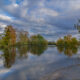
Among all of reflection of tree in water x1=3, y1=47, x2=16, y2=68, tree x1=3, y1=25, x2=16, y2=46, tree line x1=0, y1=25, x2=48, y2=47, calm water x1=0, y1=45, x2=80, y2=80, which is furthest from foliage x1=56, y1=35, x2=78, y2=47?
calm water x1=0, y1=45, x2=80, y2=80

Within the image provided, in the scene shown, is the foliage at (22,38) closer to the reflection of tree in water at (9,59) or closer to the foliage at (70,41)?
the foliage at (70,41)

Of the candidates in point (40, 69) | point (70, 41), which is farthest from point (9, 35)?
point (40, 69)

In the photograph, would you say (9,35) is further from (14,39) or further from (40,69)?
(40,69)

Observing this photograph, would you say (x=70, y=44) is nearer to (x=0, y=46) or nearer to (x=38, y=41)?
(x=38, y=41)

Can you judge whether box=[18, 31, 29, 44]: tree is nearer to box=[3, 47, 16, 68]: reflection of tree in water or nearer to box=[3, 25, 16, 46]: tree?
box=[3, 25, 16, 46]: tree

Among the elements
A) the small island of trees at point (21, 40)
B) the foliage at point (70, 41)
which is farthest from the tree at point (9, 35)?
the foliage at point (70, 41)

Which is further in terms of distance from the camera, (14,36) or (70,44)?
(70,44)

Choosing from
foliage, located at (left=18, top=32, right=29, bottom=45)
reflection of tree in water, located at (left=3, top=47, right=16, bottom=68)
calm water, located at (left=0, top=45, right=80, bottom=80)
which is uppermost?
foliage, located at (left=18, top=32, right=29, bottom=45)

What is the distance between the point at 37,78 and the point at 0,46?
27239 millimetres

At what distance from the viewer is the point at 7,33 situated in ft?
114

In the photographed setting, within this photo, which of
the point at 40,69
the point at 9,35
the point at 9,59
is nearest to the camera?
the point at 40,69

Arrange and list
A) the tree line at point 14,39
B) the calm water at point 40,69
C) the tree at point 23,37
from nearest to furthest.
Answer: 1. the calm water at point 40,69
2. the tree line at point 14,39
3. the tree at point 23,37

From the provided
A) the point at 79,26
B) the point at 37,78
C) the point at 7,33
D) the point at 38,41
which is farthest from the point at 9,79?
the point at 38,41

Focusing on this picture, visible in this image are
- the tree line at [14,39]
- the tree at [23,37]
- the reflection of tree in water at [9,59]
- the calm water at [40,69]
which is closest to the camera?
the calm water at [40,69]
